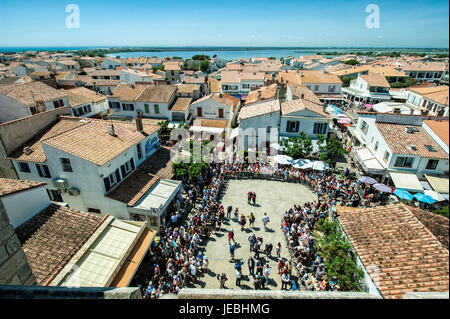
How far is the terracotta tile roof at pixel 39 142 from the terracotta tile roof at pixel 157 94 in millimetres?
13755

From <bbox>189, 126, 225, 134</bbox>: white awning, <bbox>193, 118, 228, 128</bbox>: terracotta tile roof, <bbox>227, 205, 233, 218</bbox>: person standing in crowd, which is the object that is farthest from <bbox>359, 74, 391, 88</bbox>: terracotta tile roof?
<bbox>227, 205, 233, 218</bbox>: person standing in crowd

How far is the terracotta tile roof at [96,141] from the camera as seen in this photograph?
15.6 metres

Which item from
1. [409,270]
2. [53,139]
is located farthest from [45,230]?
[409,270]

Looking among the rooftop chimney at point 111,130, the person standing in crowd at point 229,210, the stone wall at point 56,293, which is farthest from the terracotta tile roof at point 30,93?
the stone wall at point 56,293

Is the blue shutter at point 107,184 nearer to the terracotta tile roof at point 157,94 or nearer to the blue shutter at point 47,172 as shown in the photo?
the blue shutter at point 47,172

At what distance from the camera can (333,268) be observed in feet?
36.9

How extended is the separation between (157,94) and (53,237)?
89.6ft

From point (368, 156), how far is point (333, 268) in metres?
13.2

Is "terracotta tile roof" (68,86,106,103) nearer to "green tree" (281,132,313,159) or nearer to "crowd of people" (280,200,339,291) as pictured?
"green tree" (281,132,313,159)

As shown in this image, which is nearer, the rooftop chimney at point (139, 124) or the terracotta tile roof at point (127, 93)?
the rooftop chimney at point (139, 124)

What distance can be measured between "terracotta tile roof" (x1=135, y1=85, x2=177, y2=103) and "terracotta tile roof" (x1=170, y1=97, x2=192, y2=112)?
4.17 ft

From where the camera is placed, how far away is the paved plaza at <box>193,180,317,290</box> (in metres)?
13.5

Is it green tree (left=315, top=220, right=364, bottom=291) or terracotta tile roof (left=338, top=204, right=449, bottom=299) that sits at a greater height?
terracotta tile roof (left=338, top=204, right=449, bottom=299)
